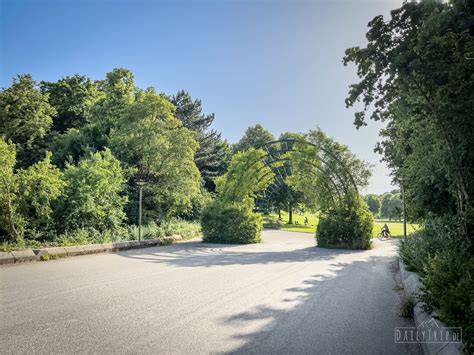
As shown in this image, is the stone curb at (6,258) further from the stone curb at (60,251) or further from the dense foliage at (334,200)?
the dense foliage at (334,200)

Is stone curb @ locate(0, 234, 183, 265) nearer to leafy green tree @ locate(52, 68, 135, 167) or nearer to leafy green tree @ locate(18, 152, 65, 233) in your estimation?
leafy green tree @ locate(18, 152, 65, 233)

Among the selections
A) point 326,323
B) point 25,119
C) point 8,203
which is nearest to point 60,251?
point 8,203

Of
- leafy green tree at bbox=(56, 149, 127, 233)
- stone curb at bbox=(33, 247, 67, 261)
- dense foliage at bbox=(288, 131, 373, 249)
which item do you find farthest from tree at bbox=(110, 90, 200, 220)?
stone curb at bbox=(33, 247, 67, 261)

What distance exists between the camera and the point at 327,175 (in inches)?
813

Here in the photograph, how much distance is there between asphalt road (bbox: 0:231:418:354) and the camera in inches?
157

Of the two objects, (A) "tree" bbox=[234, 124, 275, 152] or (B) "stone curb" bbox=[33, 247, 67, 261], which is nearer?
(B) "stone curb" bbox=[33, 247, 67, 261]

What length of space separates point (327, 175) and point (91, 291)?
53.9 ft

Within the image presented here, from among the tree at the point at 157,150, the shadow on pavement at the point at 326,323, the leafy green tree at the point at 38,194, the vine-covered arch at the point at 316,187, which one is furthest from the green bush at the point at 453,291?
the tree at the point at 157,150

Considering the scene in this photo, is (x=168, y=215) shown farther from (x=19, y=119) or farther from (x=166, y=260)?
(x=19, y=119)

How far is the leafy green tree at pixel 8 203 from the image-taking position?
36.1 feet

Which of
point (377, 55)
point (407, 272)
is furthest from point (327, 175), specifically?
point (377, 55)

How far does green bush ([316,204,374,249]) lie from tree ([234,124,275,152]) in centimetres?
3805

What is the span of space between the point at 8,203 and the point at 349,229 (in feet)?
50.0

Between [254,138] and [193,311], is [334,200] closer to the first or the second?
[193,311]
